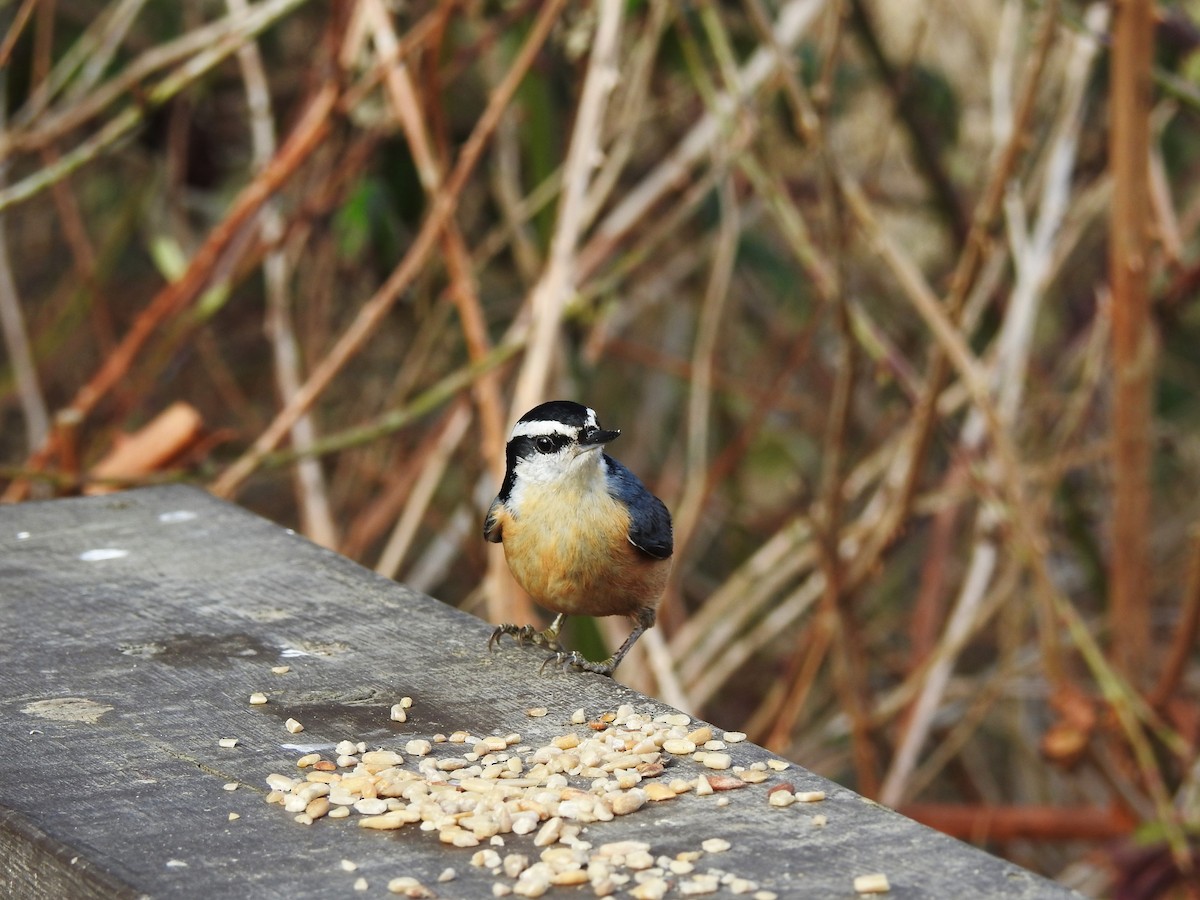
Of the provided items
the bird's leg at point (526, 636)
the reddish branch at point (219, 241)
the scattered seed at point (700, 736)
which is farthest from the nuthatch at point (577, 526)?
the reddish branch at point (219, 241)

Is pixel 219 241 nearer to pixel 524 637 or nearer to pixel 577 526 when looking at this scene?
pixel 577 526

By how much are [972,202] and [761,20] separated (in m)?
2.69

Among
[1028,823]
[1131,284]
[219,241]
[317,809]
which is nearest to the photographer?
[317,809]

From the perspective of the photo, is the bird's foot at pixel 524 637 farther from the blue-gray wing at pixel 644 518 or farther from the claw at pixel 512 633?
the blue-gray wing at pixel 644 518

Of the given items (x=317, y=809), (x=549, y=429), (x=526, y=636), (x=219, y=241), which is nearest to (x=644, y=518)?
(x=549, y=429)

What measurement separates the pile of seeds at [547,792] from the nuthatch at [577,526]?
68 centimetres

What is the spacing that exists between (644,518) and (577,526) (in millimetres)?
141

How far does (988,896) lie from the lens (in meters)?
1.81

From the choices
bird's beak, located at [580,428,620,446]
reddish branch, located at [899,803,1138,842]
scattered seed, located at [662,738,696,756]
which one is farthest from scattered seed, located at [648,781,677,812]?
reddish branch, located at [899,803,1138,842]

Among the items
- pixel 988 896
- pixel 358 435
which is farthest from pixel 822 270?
pixel 988 896

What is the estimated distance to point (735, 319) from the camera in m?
6.93

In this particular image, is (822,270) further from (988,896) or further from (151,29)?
(151,29)

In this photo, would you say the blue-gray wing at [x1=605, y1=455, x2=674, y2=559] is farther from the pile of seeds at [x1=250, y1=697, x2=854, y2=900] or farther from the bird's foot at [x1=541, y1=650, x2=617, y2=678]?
the pile of seeds at [x1=250, y1=697, x2=854, y2=900]

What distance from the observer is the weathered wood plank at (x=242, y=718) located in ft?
6.20
